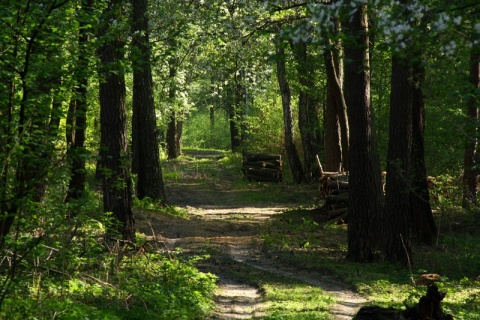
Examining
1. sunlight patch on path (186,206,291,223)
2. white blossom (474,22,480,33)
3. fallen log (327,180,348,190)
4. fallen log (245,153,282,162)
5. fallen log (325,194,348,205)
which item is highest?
white blossom (474,22,480,33)

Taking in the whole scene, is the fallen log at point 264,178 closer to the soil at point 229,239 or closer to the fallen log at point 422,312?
the soil at point 229,239

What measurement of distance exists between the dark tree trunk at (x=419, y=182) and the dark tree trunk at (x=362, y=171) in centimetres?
138

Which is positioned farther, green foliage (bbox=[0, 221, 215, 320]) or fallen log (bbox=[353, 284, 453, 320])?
green foliage (bbox=[0, 221, 215, 320])

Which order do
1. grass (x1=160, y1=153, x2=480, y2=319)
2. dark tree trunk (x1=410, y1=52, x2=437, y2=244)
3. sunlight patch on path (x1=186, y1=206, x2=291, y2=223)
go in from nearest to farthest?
grass (x1=160, y1=153, x2=480, y2=319) → dark tree trunk (x1=410, y1=52, x2=437, y2=244) → sunlight patch on path (x1=186, y1=206, x2=291, y2=223)

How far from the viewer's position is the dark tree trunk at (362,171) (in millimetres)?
14305

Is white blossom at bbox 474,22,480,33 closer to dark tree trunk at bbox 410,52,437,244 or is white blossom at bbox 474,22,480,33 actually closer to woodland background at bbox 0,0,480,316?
woodland background at bbox 0,0,480,316

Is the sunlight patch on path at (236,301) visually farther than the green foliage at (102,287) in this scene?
Yes

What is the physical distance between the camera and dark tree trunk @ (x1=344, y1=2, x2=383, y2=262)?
14.3 m

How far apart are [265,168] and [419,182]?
643 inches

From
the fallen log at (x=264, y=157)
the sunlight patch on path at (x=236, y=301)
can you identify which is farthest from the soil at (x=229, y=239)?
the fallen log at (x=264, y=157)

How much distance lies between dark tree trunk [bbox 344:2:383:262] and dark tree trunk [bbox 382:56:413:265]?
265mm

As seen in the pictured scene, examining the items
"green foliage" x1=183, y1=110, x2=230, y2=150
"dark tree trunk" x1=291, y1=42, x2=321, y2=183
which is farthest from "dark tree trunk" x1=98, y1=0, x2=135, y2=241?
"green foliage" x1=183, y1=110, x2=230, y2=150

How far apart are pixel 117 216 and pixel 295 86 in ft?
54.0

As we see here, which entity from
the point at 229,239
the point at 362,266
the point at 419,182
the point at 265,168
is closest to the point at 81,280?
the point at 362,266
